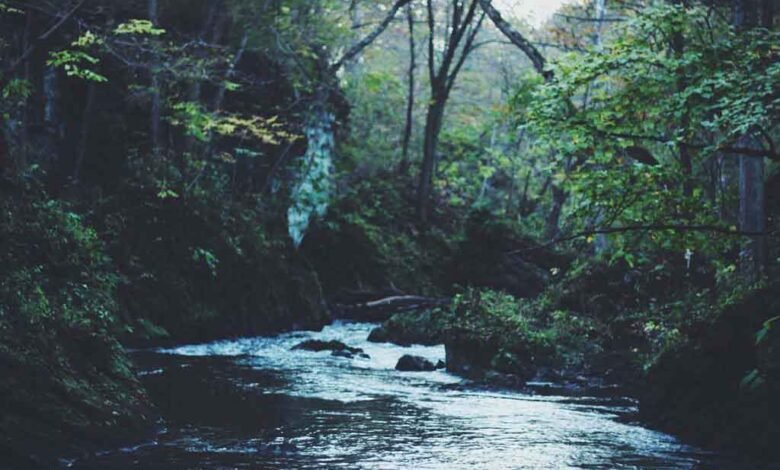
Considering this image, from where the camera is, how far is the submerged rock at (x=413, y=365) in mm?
14523

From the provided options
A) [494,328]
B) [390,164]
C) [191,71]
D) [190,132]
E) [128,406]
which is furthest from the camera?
[390,164]

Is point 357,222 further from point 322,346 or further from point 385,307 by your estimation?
point 322,346

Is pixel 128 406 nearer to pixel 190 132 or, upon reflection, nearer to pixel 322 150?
pixel 190 132

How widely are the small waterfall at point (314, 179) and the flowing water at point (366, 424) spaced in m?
9.76

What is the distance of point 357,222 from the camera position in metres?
26.9

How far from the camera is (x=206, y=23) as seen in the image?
20.8m

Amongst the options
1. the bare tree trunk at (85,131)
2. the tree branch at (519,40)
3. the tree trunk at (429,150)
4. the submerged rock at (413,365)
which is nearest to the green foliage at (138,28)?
the bare tree trunk at (85,131)

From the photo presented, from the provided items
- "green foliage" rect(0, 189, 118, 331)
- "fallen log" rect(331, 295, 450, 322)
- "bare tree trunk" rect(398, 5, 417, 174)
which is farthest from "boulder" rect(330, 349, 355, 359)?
"bare tree trunk" rect(398, 5, 417, 174)

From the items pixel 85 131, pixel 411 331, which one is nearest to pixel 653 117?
pixel 411 331

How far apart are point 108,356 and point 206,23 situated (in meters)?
14.3

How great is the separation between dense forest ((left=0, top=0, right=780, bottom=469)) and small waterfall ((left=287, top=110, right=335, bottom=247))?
12 centimetres

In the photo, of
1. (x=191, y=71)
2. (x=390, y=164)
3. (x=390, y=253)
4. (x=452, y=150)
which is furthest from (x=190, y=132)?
(x=452, y=150)

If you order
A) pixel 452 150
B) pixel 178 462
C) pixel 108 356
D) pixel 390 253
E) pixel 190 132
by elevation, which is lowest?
pixel 178 462

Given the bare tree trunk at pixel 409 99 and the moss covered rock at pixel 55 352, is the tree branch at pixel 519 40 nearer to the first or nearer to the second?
the bare tree trunk at pixel 409 99
